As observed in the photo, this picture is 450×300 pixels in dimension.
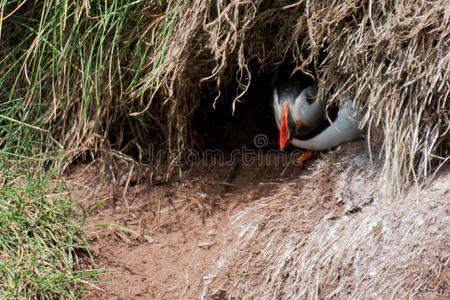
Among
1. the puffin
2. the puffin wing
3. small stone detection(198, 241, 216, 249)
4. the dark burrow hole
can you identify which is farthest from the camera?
the dark burrow hole

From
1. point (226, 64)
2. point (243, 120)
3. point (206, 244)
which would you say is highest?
point (226, 64)

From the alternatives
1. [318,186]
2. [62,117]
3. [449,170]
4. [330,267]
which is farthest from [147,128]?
[449,170]

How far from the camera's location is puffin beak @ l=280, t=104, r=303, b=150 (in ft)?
9.82

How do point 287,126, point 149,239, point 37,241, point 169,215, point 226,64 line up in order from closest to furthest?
1. point 37,241
2. point 226,64
3. point 149,239
4. point 169,215
5. point 287,126

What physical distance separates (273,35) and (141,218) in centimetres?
114

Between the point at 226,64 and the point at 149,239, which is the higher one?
the point at 226,64

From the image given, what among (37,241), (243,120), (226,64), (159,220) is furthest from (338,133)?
(37,241)

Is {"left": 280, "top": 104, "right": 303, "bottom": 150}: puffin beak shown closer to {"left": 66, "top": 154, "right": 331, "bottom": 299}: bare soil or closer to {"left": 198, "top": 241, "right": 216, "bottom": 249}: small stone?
{"left": 66, "top": 154, "right": 331, "bottom": 299}: bare soil

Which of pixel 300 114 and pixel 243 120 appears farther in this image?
pixel 243 120

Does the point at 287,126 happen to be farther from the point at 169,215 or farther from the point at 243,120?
the point at 169,215

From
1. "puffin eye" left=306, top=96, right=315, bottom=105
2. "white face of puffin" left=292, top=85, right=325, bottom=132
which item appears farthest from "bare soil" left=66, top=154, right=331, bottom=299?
"puffin eye" left=306, top=96, right=315, bottom=105

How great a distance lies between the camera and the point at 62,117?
2.66 metres

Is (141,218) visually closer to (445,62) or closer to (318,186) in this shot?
(318,186)

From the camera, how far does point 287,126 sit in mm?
2998
